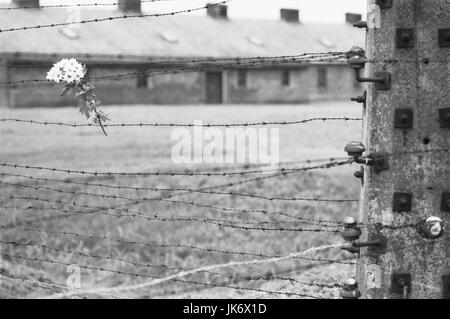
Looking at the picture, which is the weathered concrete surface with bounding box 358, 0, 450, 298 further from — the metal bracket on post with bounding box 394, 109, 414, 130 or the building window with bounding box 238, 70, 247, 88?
the building window with bounding box 238, 70, 247, 88

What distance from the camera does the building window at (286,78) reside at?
40428 mm

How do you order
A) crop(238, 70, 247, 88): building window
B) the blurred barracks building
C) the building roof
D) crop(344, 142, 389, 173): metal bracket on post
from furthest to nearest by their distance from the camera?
crop(238, 70, 247, 88): building window
the building roof
the blurred barracks building
crop(344, 142, 389, 173): metal bracket on post

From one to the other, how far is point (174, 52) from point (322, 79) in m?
12.7

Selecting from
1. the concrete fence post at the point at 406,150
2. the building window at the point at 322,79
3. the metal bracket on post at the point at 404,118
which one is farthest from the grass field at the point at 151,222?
the building window at the point at 322,79

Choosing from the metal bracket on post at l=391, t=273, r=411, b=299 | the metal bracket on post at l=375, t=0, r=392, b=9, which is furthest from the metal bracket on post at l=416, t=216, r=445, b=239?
the metal bracket on post at l=375, t=0, r=392, b=9

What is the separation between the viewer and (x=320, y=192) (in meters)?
15.5

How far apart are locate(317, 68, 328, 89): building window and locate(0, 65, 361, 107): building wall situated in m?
0.15

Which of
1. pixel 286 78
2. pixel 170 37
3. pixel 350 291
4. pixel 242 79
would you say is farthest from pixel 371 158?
pixel 286 78

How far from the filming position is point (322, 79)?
4362cm

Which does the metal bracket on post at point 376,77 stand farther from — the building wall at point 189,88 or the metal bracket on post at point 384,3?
the building wall at point 189,88

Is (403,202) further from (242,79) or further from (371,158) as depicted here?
(242,79)

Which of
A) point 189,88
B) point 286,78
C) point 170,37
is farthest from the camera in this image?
point 286,78

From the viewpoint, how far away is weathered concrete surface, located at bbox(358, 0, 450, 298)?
4.41 metres

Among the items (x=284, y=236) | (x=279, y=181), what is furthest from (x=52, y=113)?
(x=284, y=236)
